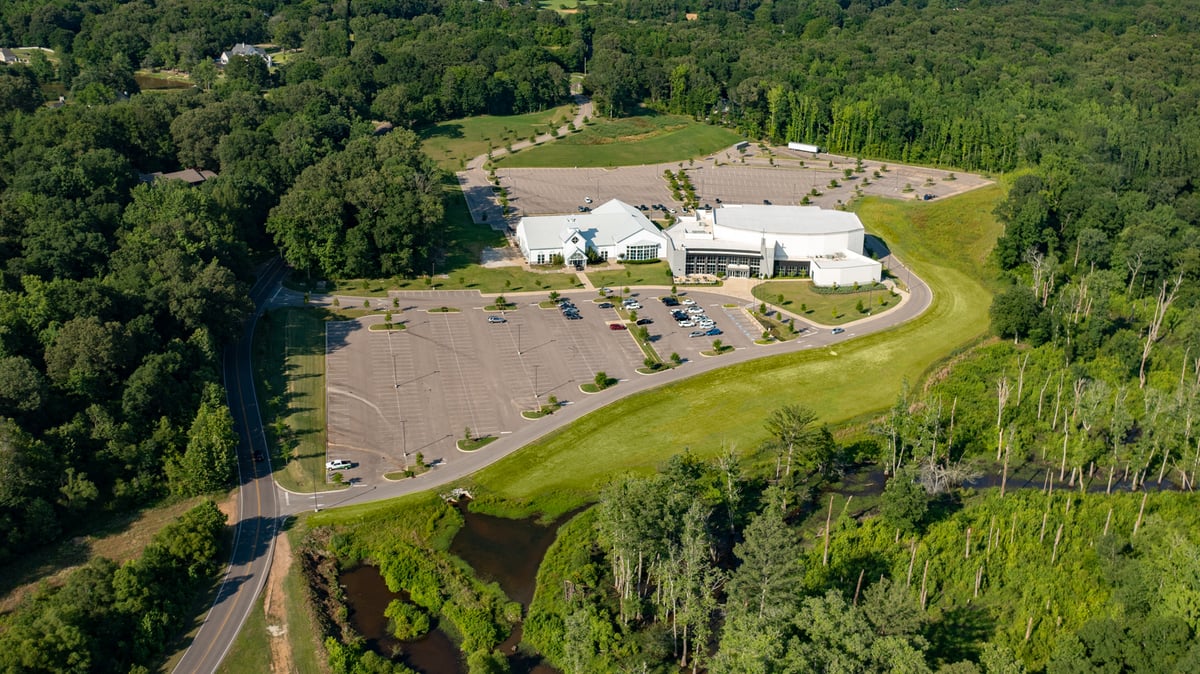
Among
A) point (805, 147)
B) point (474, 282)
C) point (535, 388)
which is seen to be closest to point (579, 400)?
point (535, 388)

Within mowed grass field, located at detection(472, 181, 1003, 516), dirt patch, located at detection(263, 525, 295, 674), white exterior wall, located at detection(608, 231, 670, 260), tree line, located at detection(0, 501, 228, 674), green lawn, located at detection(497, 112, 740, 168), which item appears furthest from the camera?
green lawn, located at detection(497, 112, 740, 168)

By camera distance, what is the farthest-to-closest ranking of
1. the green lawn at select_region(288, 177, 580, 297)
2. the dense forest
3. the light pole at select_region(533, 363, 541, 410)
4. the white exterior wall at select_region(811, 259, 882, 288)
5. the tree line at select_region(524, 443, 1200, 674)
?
the white exterior wall at select_region(811, 259, 882, 288), the green lawn at select_region(288, 177, 580, 297), the light pole at select_region(533, 363, 541, 410), the dense forest, the tree line at select_region(524, 443, 1200, 674)

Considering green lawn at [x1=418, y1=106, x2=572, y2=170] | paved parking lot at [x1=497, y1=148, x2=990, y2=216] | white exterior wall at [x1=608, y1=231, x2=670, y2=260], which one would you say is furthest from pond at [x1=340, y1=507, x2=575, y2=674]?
green lawn at [x1=418, y1=106, x2=572, y2=170]

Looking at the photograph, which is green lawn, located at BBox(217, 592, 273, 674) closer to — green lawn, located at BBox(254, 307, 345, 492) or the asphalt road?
the asphalt road

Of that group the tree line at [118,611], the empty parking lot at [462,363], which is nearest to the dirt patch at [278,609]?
the tree line at [118,611]

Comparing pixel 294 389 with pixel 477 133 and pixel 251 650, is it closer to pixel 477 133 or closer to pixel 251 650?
pixel 251 650

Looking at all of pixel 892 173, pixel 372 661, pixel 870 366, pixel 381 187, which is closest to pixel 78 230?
pixel 381 187
